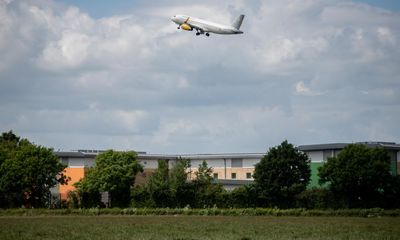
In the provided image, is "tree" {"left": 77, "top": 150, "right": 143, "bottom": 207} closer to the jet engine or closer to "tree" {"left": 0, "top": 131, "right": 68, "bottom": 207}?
"tree" {"left": 0, "top": 131, "right": 68, "bottom": 207}

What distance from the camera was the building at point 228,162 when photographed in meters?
103

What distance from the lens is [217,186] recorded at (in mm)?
85250

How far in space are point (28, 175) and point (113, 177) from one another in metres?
10.7

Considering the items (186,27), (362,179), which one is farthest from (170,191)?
(362,179)

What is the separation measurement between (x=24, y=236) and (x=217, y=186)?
47.4 m

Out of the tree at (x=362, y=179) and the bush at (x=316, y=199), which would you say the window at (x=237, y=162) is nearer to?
the bush at (x=316, y=199)

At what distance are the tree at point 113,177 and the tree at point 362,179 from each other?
24291 mm

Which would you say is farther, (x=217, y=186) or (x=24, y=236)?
(x=217, y=186)

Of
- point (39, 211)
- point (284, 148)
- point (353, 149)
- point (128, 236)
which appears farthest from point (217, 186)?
point (128, 236)

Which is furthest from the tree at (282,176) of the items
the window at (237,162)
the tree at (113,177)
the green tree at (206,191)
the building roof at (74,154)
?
the building roof at (74,154)

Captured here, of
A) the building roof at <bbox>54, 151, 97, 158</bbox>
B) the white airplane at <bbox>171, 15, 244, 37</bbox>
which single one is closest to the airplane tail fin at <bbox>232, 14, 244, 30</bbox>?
the white airplane at <bbox>171, 15, 244, 37</bbox>

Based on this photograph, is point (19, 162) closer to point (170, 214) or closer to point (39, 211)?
point (39, 211)

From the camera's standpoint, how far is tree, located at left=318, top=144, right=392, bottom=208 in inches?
3145

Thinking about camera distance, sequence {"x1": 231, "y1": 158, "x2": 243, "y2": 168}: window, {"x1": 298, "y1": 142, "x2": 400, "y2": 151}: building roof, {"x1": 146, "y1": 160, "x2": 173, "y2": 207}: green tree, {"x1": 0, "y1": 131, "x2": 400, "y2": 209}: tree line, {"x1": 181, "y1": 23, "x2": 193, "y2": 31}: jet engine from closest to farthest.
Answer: {"x1": 0, "y1": 131, "x2": 400, "y2": 209}: tree line, {"x1": 181, "y1": 23, "x2": 193, "y2": 31}: jet engine, {"x1": 146, "y1": 160, "x2": 173, "y2": 207}: green tree, {"x1": 298, "y1": 142, "x2": 400, "y2": 151}: building roof, {"x1": 231, "y1": 158, "x2": 243, "y2": 168}: window
